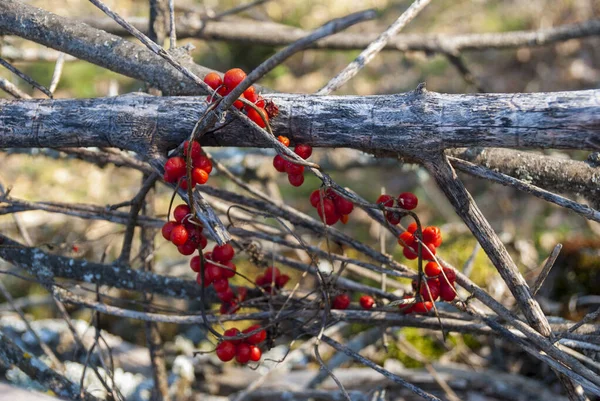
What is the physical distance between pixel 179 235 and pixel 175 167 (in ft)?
0.67

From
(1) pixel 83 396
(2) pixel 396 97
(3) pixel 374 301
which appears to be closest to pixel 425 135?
(2) pixel 396 97

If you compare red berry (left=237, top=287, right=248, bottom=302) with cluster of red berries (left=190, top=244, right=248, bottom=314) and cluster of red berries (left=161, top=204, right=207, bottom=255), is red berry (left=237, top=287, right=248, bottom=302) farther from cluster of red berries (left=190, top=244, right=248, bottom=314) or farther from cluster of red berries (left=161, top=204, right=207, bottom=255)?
cluster of red berries (left=161, top=204, right=207, bottom=255)

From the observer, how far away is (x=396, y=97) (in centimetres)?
151

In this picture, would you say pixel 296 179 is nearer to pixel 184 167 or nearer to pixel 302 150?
pixel 302 150

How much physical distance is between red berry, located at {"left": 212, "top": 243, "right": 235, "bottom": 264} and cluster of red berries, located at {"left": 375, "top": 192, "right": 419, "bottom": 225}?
50 centimetres

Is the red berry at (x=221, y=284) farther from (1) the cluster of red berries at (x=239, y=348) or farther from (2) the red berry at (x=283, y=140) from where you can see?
(2) the red berry at (x=283, y=140)

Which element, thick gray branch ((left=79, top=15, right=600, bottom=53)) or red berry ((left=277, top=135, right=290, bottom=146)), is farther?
thick gray branch ((left=79, top=15, right=600, bottom=53))

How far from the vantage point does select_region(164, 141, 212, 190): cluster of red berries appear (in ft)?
5.10

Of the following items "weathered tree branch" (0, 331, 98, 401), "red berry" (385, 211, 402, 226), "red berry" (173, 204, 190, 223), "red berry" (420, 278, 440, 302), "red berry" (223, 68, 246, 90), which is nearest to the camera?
"red berry" (223, 68, 246, 90)

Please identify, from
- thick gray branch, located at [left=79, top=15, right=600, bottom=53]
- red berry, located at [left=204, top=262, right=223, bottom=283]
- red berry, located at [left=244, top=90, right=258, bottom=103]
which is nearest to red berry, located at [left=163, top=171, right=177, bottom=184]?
red berry, located at [left=244, top=90, right=258, bottom=103]

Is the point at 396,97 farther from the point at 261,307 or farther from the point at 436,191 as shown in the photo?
the point at 436,191

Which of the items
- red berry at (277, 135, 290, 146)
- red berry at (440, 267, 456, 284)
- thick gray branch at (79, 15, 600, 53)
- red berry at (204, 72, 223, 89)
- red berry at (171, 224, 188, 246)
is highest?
thick gray branch at (79, 15, 600, 53)

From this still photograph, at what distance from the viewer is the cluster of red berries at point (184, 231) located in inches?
63.4

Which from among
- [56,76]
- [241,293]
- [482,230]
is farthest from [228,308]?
[56,76]
